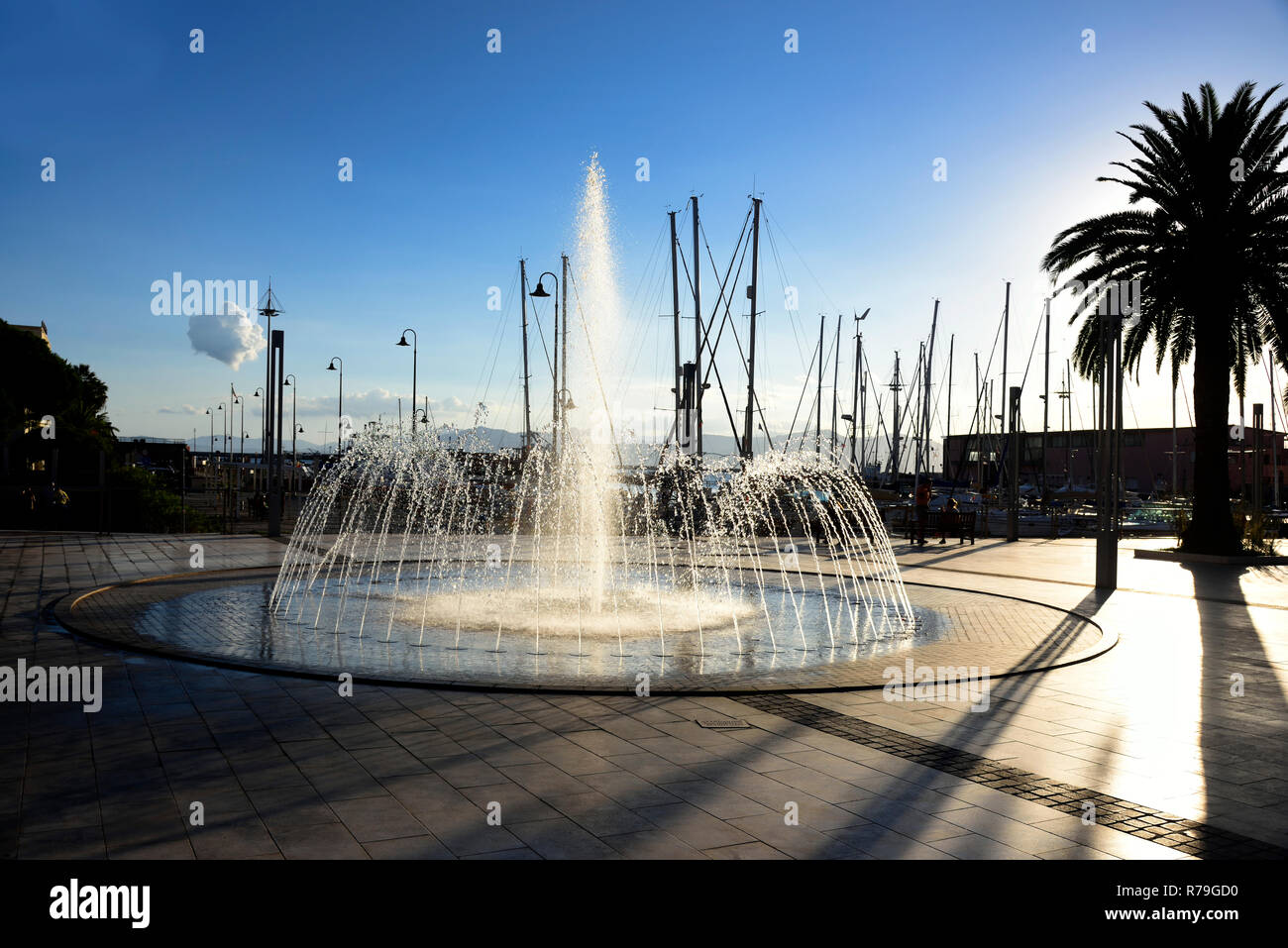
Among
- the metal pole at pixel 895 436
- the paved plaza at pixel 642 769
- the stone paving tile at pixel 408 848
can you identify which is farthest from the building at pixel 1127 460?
the stone paving tile at pixel 408 848

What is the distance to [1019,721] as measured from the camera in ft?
23.6

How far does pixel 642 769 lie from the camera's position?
577 centimetres

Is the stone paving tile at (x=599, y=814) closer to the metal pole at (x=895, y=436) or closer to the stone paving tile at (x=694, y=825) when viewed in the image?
the stone paving tile at (x=694, y=825)

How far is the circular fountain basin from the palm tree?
38.3 feet

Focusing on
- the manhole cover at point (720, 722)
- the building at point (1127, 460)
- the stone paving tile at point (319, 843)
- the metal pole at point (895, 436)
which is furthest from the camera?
the building at point (1127, 460)

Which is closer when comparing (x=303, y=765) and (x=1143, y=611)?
(x=303, y=765)

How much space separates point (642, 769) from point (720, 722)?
1337 millimetres

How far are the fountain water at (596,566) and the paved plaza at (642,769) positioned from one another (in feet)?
6.44

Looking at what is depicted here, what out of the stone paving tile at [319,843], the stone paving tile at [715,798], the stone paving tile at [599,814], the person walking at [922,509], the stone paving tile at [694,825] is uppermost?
the person walking at [922,509]

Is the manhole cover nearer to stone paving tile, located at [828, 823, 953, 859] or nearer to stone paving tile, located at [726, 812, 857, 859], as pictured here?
A: stone paving tile, located at [726, 812, 857, 859]

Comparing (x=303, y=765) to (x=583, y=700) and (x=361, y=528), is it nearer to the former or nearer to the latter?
(x=583, y=700)

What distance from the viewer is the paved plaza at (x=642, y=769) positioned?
4621mm
